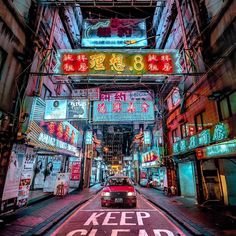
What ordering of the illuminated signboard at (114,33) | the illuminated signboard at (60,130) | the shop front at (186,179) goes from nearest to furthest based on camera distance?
the illuminated signboard at (60,130) → the shop front at (186,179) → the illuminated signboard at (114,33)

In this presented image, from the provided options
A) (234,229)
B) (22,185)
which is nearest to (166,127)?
(234,229)

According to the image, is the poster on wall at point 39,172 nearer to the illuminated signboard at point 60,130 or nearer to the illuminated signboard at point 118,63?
the illuminated signboard at point 60,130

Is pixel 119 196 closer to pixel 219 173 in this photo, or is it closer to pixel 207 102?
pixel 219 173

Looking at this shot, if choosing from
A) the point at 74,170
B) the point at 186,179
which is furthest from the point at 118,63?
the point at 74,170

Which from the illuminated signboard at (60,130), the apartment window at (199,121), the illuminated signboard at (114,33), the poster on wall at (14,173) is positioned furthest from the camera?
the illuminated signboard at (114,33)

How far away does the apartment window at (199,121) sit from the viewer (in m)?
12.8

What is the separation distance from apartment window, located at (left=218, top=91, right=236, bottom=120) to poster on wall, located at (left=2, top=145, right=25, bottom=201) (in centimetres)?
1158

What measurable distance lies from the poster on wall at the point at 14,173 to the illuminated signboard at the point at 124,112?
6198 millimetres

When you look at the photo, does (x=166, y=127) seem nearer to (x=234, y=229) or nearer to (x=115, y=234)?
(x=234, y=229)

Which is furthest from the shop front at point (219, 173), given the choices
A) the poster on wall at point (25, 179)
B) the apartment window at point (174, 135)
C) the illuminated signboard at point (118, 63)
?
the poster on wall at point (25, 179)

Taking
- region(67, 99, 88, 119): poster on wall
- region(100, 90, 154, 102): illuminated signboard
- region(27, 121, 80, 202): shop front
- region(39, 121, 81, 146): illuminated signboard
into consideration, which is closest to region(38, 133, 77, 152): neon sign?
region(27, 121, 80, 202): shop front

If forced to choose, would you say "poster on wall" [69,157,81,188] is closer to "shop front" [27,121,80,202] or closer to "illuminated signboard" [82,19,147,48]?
"shop front" [27,121,80,202]

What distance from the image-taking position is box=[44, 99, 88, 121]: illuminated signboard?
10625 mm

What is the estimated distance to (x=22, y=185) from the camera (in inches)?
374
